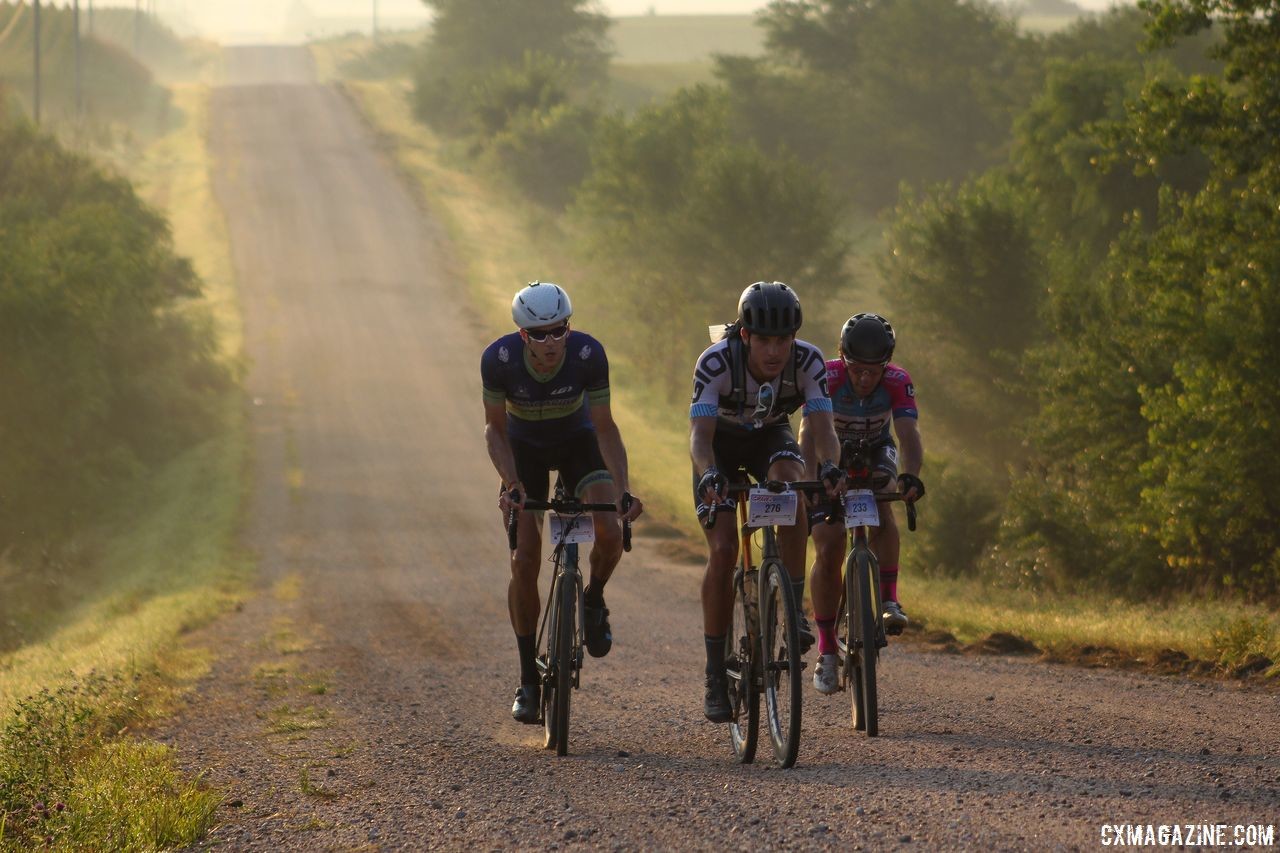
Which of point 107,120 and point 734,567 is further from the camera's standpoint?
point 107,120

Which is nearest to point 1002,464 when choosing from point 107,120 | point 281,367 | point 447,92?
point 281,367

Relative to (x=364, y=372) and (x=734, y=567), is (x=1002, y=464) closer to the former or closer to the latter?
(x=364, y=372)

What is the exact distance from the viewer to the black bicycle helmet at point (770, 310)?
7.20 metres

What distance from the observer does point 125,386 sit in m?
32.6

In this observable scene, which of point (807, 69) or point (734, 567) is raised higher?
point (807, 69)

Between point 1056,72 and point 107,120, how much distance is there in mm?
56330

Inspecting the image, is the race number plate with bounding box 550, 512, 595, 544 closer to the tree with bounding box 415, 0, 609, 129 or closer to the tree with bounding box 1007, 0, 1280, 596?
the tree with bounding box 1007, 0, 1280, 596

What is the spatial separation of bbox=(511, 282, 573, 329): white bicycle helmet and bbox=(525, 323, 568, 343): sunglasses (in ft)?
0.17

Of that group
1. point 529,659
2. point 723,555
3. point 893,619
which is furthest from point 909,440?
point 529,659

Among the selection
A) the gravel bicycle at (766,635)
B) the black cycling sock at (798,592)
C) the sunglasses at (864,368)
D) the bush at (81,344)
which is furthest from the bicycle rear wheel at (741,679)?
the bush at (81,344)

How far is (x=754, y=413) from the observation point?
7.57 metres

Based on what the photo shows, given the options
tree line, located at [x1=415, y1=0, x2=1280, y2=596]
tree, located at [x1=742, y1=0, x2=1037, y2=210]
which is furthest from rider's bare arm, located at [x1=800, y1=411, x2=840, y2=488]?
tree, located at [x1=742, y1=0, x2=1037, y2=210]

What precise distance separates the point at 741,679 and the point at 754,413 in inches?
60.0

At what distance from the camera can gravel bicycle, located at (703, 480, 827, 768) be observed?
700cm
